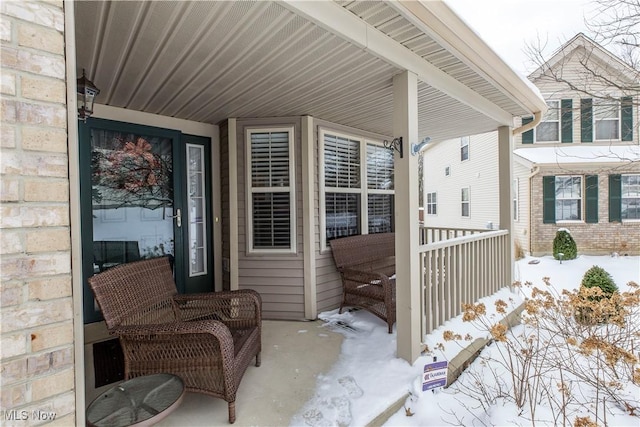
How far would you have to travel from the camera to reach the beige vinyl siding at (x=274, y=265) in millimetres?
3744

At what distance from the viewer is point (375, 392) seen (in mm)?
2199

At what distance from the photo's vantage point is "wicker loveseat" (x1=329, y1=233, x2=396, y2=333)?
10.6 feet

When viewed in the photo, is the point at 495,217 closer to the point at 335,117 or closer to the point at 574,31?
the point at 574,31

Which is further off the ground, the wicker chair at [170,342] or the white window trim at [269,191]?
the white window trim at [269,191]

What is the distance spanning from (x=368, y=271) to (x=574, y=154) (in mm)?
8703

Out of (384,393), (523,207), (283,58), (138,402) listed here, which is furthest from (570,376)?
(523,207)

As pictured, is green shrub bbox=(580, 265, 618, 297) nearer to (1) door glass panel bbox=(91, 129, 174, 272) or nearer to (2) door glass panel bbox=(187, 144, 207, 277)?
(2) door glass panel bbox=(187, 144, 207, 277)

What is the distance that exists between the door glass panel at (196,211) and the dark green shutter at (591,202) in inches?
404

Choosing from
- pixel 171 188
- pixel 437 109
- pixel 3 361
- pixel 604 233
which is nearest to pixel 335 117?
pixel 437 109

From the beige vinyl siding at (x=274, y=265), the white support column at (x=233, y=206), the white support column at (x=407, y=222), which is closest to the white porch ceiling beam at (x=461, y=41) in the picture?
the white support column at (x=407, y=222)

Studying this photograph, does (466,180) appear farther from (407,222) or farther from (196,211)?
(196,211)

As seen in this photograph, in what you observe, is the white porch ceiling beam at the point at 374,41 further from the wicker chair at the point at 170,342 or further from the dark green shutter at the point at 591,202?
the dark green shutter at the point at 591,202

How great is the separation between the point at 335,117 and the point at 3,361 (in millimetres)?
3495

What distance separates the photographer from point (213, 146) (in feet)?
13.3
